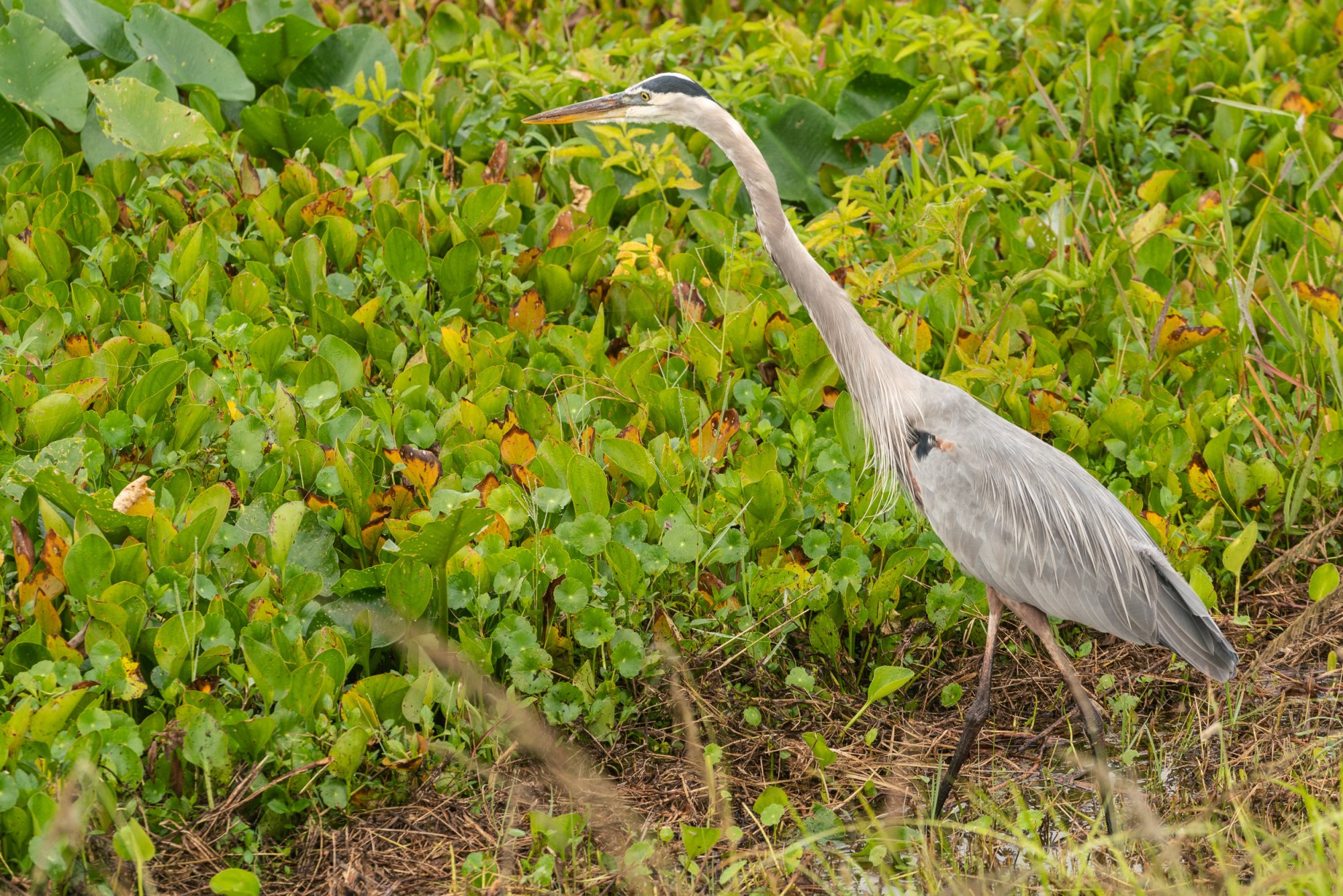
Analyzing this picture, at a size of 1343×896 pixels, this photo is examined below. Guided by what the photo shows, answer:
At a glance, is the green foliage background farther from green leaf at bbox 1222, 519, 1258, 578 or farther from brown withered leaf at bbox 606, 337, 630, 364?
brown withered leaf at bbox 606, 337, 630, 364

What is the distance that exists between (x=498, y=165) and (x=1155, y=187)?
2.47m

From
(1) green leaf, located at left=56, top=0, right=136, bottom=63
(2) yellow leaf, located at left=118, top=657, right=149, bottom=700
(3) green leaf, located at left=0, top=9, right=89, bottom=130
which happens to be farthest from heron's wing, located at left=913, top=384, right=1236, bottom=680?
(1) green leaf, located at left=56, top=0, right=136, bottom=63

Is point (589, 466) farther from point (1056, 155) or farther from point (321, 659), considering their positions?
point (1056, 155)

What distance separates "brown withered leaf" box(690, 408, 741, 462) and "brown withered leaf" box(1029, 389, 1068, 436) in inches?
35.3

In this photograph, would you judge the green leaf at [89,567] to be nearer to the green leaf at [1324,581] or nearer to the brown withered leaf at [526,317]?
the brown withered leaf at [526,317]

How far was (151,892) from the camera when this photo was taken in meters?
2.46

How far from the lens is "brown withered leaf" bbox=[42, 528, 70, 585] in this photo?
2.81 m

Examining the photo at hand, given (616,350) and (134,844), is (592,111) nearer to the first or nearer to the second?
(616,350)

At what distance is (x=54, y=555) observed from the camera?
9.23ft

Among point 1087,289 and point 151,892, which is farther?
point 1087,289

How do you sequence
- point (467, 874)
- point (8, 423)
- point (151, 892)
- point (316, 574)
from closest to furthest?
point (151, 892) → point (467, 874) → point (316, 574) → point (8, 423)

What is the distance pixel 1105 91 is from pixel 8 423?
425 centimetres

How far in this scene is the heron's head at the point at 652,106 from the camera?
130 inches

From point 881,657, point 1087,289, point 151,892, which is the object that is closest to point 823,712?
point 881,657
